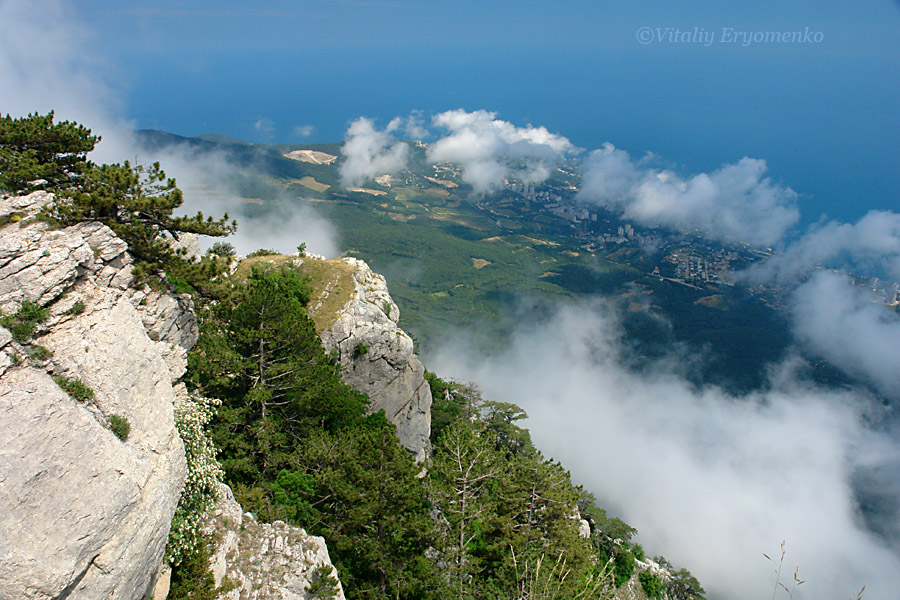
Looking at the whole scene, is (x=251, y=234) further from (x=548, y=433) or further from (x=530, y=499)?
(x=530, y=499)

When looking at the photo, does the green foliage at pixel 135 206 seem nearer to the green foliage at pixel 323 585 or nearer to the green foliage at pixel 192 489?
the green foliage at pixel 192 489

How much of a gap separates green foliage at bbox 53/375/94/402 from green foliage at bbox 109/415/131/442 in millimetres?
817

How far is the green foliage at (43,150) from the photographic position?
709 inches

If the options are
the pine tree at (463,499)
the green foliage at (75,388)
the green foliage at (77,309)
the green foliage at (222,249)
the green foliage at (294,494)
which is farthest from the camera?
the green foliage at (222,249)

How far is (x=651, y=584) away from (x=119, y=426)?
56.1 metres

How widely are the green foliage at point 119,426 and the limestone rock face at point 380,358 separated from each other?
74.5 ft

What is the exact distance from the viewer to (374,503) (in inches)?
816

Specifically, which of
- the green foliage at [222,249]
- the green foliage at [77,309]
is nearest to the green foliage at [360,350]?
the green foliage at [222,249]

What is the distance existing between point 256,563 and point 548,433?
6639 inches

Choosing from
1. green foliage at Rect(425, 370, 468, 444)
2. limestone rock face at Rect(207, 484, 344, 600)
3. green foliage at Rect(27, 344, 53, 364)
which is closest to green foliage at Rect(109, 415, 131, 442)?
green foliage at Rect(27, 344, 53, 364)

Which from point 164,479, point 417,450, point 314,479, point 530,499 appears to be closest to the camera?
point 164,479

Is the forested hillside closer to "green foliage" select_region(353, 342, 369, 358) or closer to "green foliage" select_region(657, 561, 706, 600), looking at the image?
"green foliage" select_region(353, 342, 369, 358)

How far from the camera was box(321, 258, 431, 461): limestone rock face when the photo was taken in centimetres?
3681

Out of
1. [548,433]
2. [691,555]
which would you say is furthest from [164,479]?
[548,433]
